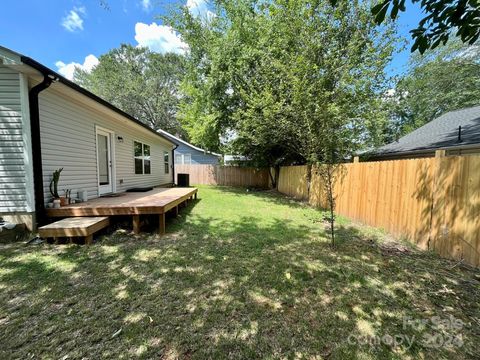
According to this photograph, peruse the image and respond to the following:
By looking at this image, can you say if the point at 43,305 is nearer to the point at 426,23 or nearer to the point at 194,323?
the point at 194,323

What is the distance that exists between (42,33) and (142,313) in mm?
6473

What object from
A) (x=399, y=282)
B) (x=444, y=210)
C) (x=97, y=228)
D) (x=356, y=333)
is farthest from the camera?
(x=97, y=228)

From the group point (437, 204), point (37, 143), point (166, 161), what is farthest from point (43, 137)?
point (166, 161)

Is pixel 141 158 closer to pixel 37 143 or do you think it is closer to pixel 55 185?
pixel 55 185

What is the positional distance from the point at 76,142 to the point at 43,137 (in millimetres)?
1034

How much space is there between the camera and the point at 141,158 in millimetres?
9414

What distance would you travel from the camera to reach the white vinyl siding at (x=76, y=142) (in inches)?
179

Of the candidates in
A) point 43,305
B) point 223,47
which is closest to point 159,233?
point 43,305

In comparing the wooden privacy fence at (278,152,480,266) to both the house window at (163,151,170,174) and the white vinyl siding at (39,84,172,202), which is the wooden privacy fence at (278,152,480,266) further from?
the house window at (163,151,170,174)

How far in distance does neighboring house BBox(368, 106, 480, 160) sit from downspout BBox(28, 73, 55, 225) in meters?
9.45

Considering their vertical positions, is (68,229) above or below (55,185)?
below

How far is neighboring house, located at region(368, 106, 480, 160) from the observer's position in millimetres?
7341

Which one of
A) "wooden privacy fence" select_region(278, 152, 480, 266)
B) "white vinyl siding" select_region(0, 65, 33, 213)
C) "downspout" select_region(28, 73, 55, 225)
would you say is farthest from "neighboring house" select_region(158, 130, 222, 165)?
"white vinyl siding" select_region(0, 65, 33, 213)

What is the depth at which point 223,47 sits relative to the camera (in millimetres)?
11203
